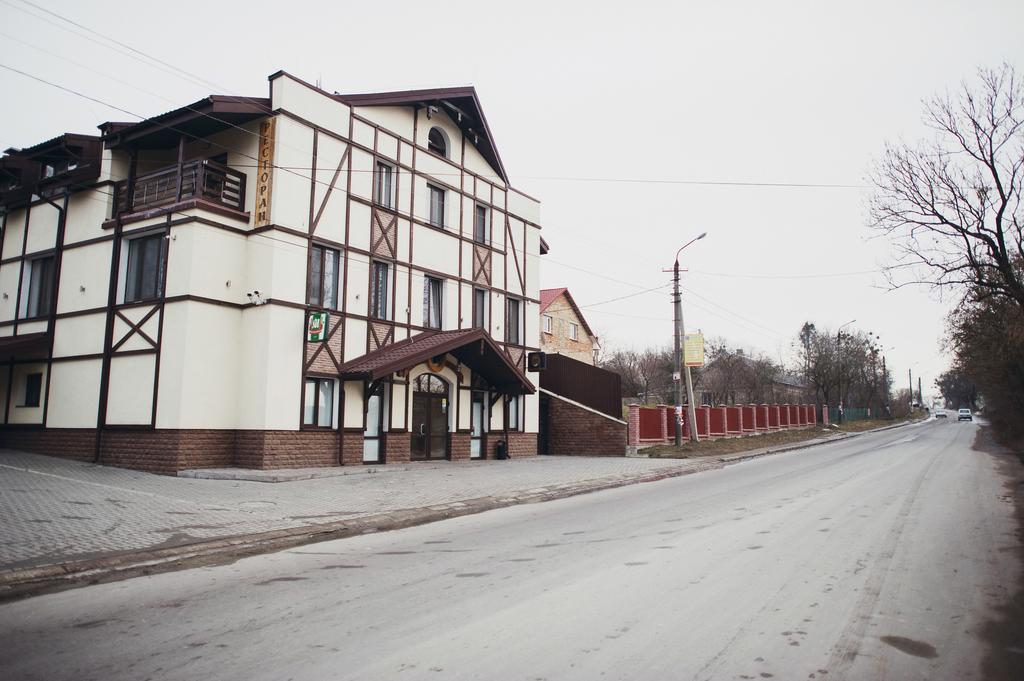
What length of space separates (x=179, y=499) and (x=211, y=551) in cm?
442

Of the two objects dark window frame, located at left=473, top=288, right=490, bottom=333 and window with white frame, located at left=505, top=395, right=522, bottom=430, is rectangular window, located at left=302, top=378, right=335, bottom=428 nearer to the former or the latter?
dark window frame, located at left=473, top=288, right=490, bottom=333

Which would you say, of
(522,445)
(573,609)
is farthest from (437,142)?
(573,609)

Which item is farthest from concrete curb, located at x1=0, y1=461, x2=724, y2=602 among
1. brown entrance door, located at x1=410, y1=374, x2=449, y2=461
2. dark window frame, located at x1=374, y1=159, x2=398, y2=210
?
dark window frame, located at x1=374, y1=159, x2=398, y2=210

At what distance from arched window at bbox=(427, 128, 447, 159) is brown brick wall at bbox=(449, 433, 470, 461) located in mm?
9427

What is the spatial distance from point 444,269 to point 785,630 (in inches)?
742

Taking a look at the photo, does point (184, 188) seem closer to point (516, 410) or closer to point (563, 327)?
point (516, 410)

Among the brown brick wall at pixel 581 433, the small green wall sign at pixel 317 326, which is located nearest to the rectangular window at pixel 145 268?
the small green wall sign at pixel 317 326

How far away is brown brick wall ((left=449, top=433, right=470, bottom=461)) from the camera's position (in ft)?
72.8

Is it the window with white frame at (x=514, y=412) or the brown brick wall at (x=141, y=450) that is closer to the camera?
the brown brick wall at (x=141, y=450)

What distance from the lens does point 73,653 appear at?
177 inches

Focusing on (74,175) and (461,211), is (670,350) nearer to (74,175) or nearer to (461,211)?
(461,211)

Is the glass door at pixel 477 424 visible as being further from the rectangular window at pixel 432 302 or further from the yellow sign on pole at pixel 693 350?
the yellow sign on pole at pixel 693 350

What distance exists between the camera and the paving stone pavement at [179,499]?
8.32 metres

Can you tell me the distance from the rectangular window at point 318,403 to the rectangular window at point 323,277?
209cm
